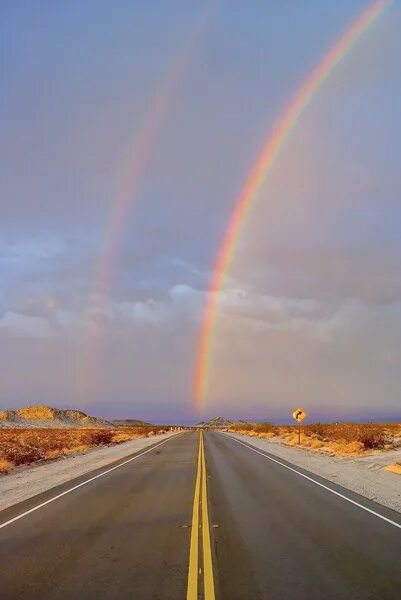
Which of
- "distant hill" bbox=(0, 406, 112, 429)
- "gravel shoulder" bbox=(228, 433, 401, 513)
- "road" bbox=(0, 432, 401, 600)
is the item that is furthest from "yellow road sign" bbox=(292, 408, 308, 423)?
"distant hill" bbox=(0, 406, 112, 429)

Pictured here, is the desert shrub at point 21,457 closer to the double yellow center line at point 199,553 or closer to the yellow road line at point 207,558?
the double yellow center line at point 199,553

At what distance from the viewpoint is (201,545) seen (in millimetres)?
9172

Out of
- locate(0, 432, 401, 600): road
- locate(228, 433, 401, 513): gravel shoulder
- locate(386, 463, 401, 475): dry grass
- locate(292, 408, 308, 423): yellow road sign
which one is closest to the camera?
locate(0, 432, 401, 600): road

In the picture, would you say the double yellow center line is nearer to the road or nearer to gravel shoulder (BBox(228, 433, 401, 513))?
the road

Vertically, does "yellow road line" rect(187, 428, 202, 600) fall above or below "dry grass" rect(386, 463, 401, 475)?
below

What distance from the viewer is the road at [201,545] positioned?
6.87 m

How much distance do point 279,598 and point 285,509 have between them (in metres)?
6.82

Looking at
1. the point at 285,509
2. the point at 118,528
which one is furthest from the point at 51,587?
the point at 285,509

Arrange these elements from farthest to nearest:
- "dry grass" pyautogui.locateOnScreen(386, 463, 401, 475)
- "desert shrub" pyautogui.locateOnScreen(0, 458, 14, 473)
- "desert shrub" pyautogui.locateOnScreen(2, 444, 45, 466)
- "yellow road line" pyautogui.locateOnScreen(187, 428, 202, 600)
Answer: "desert shrub" pyautogui.locateOnScreen(2, 444, 45, 466) → "desert shrub" pyautogui.locateOnScreen(0, 458, 14, 473) → "dry grass" pyautogui.locateOnScreen(386, 463, 401, 475) → "yellow road line" pyautogui.locateOnScreen(187, 428, 202, 600)

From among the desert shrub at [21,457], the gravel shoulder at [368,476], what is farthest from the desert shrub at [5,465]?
the gravel shoulder at [368,476]

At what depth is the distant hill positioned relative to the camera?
162375 millimetres

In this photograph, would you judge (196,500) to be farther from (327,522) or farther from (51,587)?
(51,587)

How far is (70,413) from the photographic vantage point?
199m

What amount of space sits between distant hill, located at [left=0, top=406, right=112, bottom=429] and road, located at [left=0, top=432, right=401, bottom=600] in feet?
487
